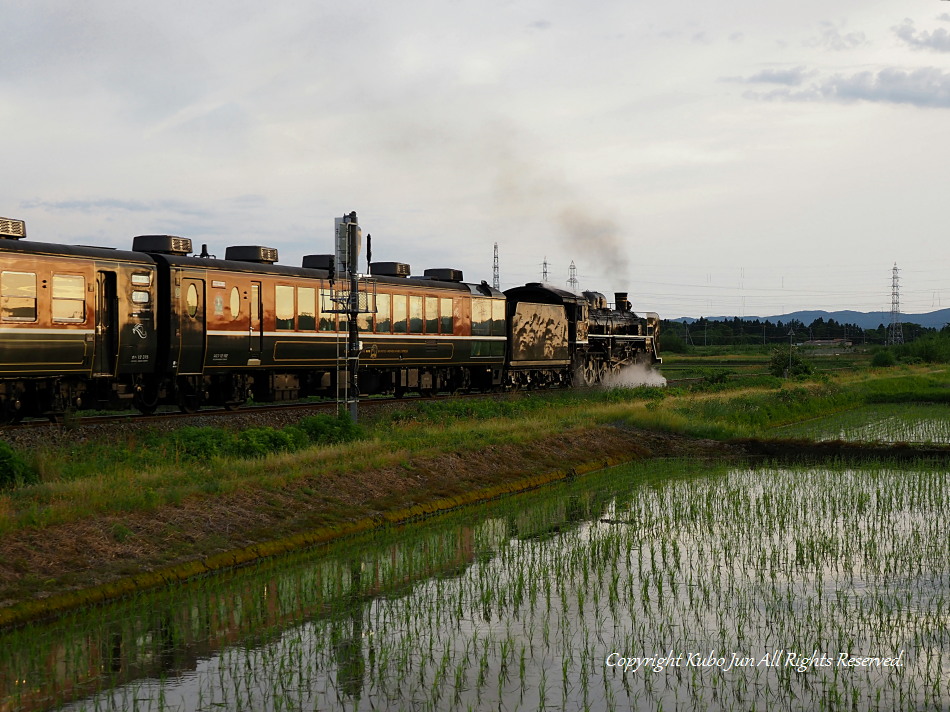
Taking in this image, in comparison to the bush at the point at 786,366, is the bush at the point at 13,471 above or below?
below

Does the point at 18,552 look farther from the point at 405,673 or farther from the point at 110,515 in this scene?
the point at 405,673

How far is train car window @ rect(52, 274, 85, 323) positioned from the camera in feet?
74.1

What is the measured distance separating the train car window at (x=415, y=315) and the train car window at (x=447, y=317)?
1.55 metres

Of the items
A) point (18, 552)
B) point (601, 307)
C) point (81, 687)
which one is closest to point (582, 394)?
point (601, 307)

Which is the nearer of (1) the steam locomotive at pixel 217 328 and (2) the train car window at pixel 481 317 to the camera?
(1) the steam locomotive at pixel 217 328

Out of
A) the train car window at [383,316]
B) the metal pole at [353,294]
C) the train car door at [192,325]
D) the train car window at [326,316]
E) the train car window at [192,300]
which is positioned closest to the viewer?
the metal pole at [353,294]

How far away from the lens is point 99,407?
25.0m

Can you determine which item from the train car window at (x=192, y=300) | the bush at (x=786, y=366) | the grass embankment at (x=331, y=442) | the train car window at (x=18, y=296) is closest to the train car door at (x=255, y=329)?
the train car window at (x=192, y=300)

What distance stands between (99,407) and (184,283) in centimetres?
367

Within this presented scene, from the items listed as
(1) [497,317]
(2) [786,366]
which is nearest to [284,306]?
(1) [497,317]

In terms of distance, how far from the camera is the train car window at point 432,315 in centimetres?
3544

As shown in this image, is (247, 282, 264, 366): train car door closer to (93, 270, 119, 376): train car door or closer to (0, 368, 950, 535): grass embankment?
(0, 368, 950, 535): grass embankment

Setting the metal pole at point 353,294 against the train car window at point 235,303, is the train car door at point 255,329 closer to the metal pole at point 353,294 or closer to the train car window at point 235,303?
the train car window at point 235,303

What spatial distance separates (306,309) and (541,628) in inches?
793
